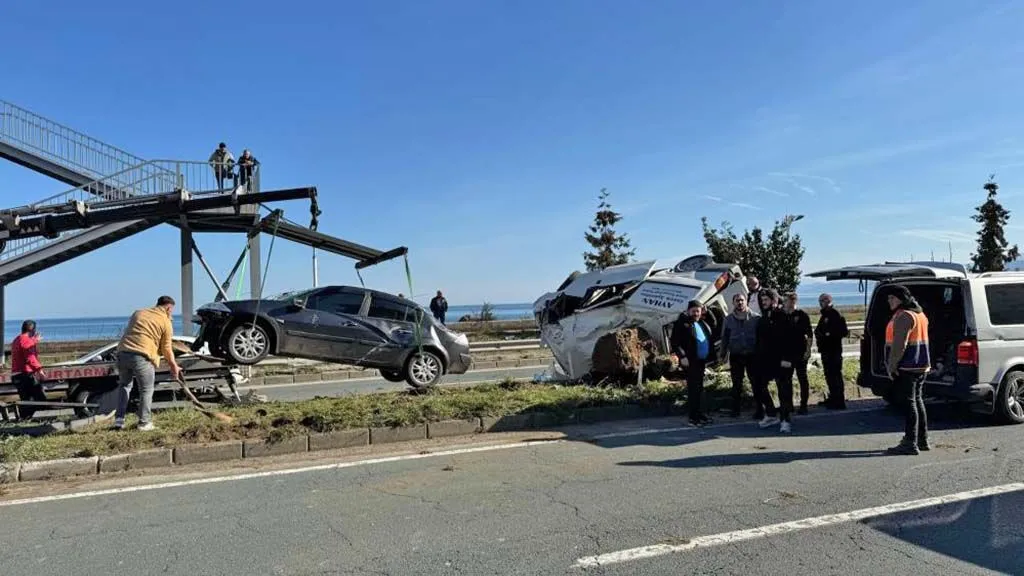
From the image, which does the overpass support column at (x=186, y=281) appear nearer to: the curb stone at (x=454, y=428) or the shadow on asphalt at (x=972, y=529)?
the curb stone at (x=454, y=428)

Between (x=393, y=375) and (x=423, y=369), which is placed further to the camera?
(x=393, y=375)

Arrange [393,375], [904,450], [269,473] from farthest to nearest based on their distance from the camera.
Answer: [393,375] < [904,450] < [269,473]

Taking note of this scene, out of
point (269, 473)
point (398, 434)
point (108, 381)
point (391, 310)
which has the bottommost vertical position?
point (269, 473)

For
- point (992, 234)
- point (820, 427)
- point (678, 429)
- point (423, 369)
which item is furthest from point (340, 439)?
point (992, 234)

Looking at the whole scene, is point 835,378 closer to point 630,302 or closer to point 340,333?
point 630,302

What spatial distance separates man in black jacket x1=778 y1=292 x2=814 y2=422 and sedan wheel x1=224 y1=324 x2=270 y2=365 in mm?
7105

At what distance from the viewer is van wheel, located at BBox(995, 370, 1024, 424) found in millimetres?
8023

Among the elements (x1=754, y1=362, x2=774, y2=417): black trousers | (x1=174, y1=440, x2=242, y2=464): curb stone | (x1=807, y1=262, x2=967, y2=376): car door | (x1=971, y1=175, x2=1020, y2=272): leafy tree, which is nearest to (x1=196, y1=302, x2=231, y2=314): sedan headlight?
(x1=174, y1=440, x2=242, y2=464): curb stone

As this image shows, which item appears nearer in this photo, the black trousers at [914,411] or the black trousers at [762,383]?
the black trousers at [914,411]

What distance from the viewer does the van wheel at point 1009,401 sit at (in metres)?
8.02

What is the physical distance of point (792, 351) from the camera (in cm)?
835

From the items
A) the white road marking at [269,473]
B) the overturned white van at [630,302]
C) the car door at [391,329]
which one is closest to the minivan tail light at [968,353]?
the overturned white van at [630,302]

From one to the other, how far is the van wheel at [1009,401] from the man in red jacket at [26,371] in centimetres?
1203

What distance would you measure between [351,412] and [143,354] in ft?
7.92
